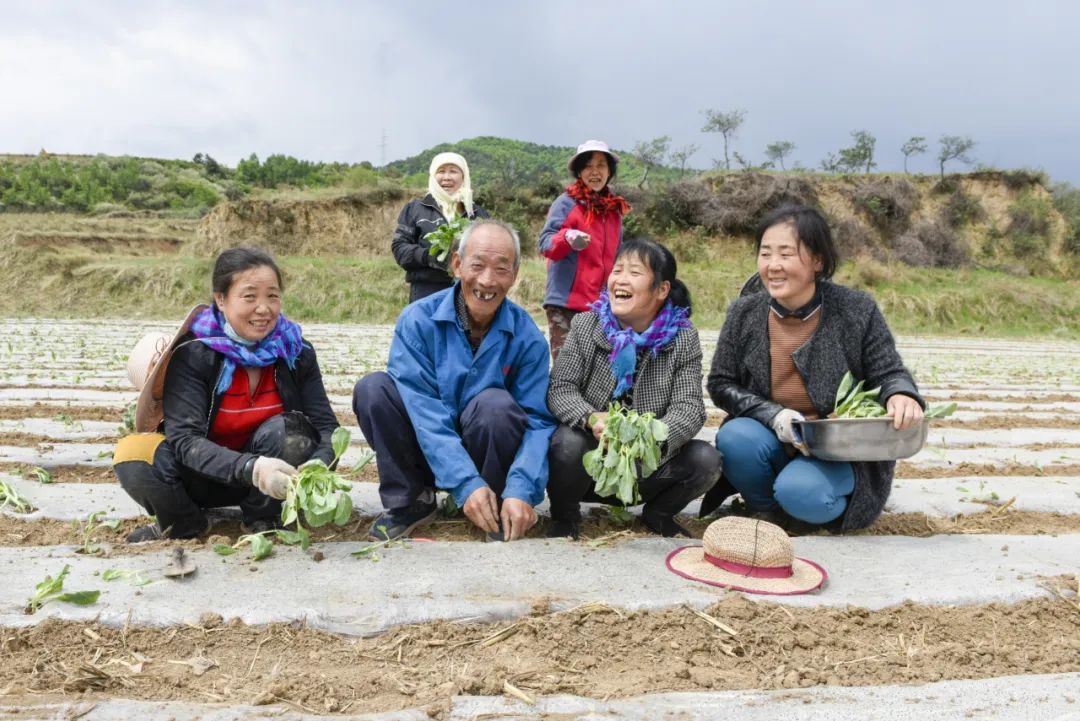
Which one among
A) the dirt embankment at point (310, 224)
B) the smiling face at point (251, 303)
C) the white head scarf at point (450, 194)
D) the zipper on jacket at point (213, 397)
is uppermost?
the dirt embankment at point (310, 224)

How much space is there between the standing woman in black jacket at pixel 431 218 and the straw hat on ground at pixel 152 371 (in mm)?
2113

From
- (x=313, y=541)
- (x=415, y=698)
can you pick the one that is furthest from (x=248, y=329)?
(x=415, y=698)

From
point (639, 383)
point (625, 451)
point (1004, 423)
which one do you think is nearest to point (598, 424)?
point (625, 451)

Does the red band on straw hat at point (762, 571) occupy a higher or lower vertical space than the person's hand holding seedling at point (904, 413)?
lower

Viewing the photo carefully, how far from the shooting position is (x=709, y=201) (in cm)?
2855

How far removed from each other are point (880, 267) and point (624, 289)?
21.6 meters

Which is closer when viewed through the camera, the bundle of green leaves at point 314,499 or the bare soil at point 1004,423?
the bundle of green leaves at point 314,499

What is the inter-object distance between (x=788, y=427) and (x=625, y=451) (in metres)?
0.67

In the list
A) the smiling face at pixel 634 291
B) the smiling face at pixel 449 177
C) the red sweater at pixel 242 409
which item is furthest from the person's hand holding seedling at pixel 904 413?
the smiling face at pixel 449 177

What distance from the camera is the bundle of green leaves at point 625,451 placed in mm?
2898

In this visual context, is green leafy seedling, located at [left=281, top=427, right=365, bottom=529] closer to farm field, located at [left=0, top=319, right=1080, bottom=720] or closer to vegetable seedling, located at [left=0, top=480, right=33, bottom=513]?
farm field, located at [left=0, top=319, right=1080, bottom=720]

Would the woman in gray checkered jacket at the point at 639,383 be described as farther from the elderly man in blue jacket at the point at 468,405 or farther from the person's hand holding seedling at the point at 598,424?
the elderly man in blue jacket at the point at 468,405

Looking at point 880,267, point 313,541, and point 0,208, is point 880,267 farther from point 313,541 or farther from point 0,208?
point 0,208

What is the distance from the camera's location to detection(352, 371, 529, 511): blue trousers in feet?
9.94
